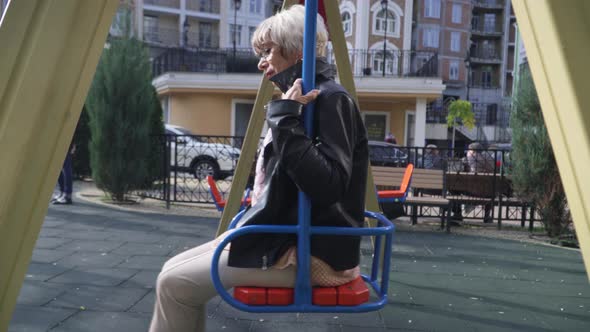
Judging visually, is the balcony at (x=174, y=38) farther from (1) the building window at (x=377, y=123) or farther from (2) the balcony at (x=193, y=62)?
(1) the building window at (x=377, y=123)

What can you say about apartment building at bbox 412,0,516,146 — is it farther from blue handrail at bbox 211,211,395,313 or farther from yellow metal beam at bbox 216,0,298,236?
blue handrail at bbox 211,211,395,313

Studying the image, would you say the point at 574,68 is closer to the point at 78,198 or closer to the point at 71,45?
the point at 71,45

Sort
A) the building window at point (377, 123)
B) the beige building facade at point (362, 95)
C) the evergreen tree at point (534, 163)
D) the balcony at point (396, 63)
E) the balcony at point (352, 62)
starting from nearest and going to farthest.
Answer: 1. the evergreen tree at point (534, 163)
2. the beige building facade at point (362, 95)
3. the balcony at point (396, 63)
4. the balcony at point (352, 62)
5. the building window at point (377, 123)

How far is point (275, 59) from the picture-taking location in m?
1.92

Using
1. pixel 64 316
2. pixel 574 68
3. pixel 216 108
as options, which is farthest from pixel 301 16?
pixel 216 108

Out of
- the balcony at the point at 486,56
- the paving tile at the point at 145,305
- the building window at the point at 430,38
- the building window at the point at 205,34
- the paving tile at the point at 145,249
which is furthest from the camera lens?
the balcony at the point at 486,56

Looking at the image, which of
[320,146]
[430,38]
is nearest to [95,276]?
[320,146]

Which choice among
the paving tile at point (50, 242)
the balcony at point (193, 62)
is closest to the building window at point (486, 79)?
the balcony at point (193, 62)

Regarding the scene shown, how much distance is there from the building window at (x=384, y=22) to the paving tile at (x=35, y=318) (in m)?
22.9

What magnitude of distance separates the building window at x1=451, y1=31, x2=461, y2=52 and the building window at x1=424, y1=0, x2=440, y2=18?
9.14 feet

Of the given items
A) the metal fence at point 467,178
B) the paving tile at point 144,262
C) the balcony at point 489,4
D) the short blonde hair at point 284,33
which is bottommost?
the paving tile at point 144,262

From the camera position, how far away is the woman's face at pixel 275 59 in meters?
1.91

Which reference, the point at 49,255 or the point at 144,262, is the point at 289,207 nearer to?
the point at 144,262

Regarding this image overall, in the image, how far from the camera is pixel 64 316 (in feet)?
10.2
